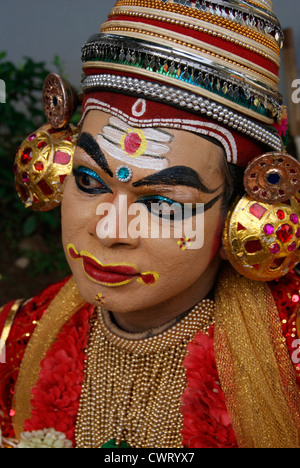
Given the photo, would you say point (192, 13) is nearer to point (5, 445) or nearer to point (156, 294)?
point (156, 294)

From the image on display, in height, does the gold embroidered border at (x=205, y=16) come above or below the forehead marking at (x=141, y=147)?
above

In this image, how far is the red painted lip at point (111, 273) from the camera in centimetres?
148

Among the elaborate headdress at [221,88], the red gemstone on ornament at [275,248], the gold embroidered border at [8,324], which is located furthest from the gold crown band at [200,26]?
the gold embroidered border at [8,324]

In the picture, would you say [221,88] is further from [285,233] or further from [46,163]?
[46,163]

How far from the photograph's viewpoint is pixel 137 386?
1.75 m

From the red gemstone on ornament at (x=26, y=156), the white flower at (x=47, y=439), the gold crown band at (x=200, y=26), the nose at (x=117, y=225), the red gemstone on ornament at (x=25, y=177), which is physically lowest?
the white flower at (x=47, y=439)

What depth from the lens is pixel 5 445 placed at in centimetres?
194

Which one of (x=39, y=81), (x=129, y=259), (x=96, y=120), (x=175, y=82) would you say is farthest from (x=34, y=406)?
(x=39, y=81)

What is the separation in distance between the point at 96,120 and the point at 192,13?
38 cm

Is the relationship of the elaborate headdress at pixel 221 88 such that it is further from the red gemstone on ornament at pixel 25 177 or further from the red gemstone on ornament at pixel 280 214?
the red gemstone on ornament at pixel 25 177

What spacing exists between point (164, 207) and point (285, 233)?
1.16 ft

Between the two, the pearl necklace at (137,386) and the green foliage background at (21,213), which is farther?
the green foliage background at (21,213)

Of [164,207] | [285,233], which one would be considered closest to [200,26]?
[164,207]

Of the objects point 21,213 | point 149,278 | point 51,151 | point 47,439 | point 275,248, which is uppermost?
point 51,151
